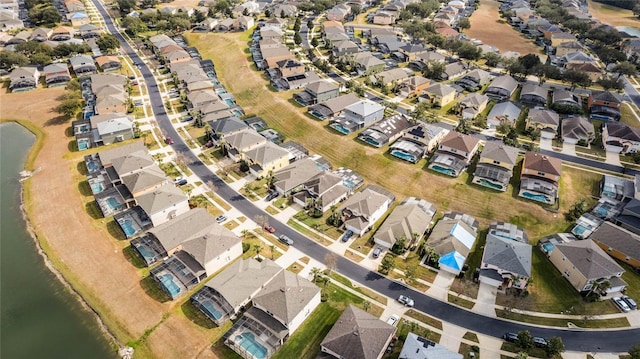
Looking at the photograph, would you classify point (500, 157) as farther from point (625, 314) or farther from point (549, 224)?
point (625, 314)

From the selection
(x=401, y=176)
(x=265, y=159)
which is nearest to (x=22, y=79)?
(x=265, y=159)

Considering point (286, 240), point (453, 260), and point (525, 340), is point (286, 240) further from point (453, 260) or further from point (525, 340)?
point (525, 340)

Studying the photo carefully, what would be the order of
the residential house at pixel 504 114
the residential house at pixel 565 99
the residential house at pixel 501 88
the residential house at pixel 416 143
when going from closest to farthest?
the residential house at pixel 416 143 → the residential house at pixel 504 114 → the residential house at pixel 565 99 → the residential house at pixel 501 88

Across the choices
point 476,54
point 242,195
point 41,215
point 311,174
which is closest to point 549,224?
point 311,174

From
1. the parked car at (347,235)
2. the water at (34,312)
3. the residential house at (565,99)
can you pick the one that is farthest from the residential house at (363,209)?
the residential house at (565,99)

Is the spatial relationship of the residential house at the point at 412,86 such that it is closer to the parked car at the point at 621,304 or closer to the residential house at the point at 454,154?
the residential house at the point at 454,154

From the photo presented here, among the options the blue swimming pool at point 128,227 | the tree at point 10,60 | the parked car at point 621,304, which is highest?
the tree at point 10,60
